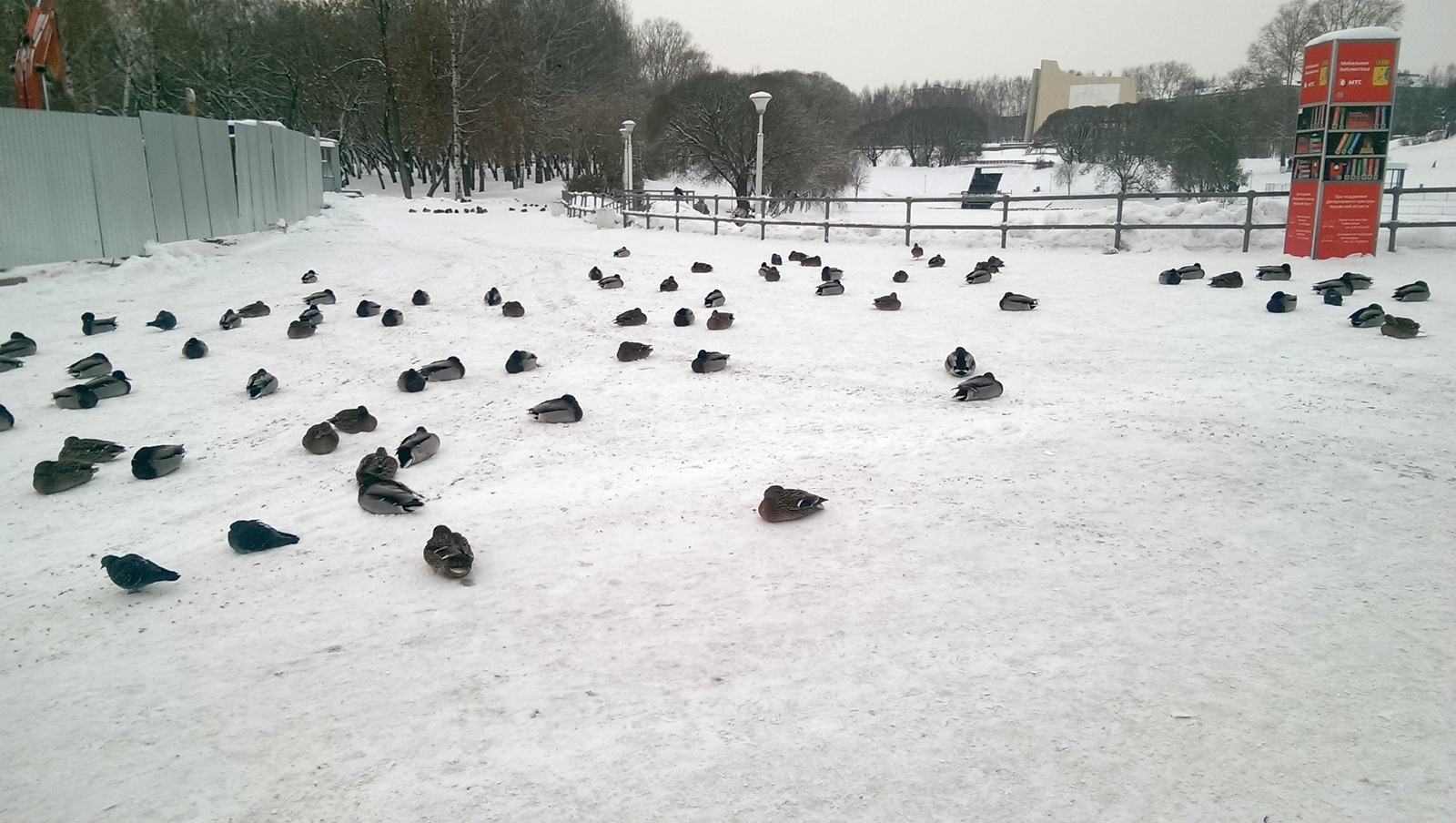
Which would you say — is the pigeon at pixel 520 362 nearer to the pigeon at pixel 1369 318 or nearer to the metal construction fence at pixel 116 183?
the pigeon at pixel 1369 318

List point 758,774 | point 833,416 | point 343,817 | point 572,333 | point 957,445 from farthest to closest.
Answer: point 572,333 < point 833,416 < point 957,445 < point 758,774 < point 343,817

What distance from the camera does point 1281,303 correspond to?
410 inches

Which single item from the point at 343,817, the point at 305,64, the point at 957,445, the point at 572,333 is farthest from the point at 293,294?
the point at 305,64

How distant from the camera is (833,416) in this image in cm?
731

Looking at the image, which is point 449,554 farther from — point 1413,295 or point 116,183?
point 116,183

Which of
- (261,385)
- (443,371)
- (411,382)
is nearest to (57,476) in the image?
(261,385)

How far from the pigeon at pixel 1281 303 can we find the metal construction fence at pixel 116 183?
17894mm

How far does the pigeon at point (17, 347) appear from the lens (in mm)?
9794

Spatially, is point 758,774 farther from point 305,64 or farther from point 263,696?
point 305,64

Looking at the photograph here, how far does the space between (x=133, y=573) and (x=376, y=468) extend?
1728 mm

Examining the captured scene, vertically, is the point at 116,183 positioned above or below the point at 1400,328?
above

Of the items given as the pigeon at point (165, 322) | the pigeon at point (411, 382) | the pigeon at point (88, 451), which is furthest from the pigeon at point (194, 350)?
the pigeon at point (88, 451)

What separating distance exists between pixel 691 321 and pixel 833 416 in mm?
4090

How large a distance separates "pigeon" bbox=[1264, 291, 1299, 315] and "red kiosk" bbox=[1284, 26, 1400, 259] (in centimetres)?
503
